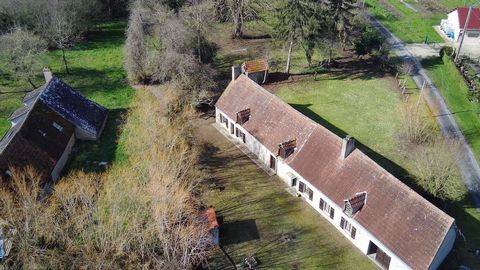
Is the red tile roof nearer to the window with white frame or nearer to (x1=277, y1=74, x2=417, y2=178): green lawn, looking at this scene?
(x1=277, y1=74, x2=417, y2=178): green lawn

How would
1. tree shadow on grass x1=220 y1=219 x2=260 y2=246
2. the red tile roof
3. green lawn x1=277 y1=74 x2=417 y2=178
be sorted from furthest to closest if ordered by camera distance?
the red tile roof < green lawn x1=277 y1=74 x2=417 y2=178 < tree shadow on grass x1=220 y1=219 x2=260 y2=246

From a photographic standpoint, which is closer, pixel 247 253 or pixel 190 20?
pixel 247 253

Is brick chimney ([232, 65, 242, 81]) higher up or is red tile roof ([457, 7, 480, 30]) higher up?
red tile roof ([457, 7, 480, 30])

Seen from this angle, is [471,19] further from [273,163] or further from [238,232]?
[238,232]

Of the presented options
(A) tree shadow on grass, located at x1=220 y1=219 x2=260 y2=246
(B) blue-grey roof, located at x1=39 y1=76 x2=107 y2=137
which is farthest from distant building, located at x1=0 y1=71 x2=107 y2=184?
(A) tree shadow on grass, located at x1=220 y1=219 x2=260 y2=246

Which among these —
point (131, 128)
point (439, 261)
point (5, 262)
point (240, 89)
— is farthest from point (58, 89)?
point (439, 261)

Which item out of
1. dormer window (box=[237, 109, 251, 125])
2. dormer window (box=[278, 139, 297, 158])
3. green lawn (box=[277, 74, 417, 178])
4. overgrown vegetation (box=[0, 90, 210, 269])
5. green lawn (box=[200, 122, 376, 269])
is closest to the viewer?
overgrown vegetation (box=[0, 90, 210, 269])

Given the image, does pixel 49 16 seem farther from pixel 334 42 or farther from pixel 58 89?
pixel 334 42

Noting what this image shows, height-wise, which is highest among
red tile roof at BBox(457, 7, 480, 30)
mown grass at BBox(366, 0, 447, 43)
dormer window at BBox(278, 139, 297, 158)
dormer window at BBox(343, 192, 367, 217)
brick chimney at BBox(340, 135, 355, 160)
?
red tile roof at BBox(457, 7, 480, 30)
